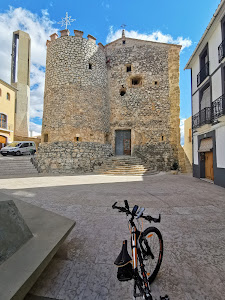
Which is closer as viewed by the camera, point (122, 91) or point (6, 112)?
point (122, 91)

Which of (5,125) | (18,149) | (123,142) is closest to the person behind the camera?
(18,149)

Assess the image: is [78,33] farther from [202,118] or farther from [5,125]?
[5,125]

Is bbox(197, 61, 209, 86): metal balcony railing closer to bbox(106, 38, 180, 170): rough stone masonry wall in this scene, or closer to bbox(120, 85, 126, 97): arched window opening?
bbox(106, 38, 180, 170): rough stone masonry wall

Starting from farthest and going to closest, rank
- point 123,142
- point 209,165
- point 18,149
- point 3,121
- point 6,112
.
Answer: point 6,112
point 3,121
point 123,142
point 18,149
point 209,165

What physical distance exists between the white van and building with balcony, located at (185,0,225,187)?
1474 centimetres

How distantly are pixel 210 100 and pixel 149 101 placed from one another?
7763 millimetres

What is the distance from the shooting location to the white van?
14.3m

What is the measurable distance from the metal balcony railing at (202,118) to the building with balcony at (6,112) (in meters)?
20.8

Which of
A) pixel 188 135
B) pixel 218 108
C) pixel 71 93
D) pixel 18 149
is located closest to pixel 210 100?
pixel 218 108

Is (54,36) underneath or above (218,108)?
above

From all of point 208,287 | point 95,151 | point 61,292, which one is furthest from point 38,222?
point 95,151

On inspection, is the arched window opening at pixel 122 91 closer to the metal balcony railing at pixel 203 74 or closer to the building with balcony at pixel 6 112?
the metal balcony railing at pixel 203 74

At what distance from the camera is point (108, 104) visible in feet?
53.0

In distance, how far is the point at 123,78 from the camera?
16.2m
